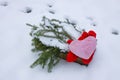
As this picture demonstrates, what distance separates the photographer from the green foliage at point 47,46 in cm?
220

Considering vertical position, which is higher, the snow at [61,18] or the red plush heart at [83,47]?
the red plush heart at [83,47]

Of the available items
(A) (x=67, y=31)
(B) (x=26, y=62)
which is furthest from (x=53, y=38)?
(B) (x=26, y=62)

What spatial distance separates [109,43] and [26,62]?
0.91 m

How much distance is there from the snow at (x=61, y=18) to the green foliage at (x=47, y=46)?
8cm

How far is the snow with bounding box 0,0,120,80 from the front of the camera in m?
2.22

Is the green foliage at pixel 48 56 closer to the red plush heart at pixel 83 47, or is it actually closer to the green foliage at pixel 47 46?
the green foliage at pixel 47 46

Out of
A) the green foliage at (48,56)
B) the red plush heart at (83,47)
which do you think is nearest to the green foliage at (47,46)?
the green foliage at (48,56)

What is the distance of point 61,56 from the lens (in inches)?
89.4

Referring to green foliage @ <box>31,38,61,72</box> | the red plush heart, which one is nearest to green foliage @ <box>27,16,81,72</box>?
green foliage @ <box>31,38,61,72</box>

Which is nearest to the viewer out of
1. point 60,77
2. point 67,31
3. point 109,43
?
point 60,77

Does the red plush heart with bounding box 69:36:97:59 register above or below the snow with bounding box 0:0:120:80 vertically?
above

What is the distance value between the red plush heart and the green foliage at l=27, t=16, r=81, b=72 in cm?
11

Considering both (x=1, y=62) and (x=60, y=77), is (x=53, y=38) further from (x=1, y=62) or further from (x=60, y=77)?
(x=1, y=62)

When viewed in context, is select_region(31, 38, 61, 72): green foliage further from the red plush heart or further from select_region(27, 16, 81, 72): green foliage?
the red plush heart
